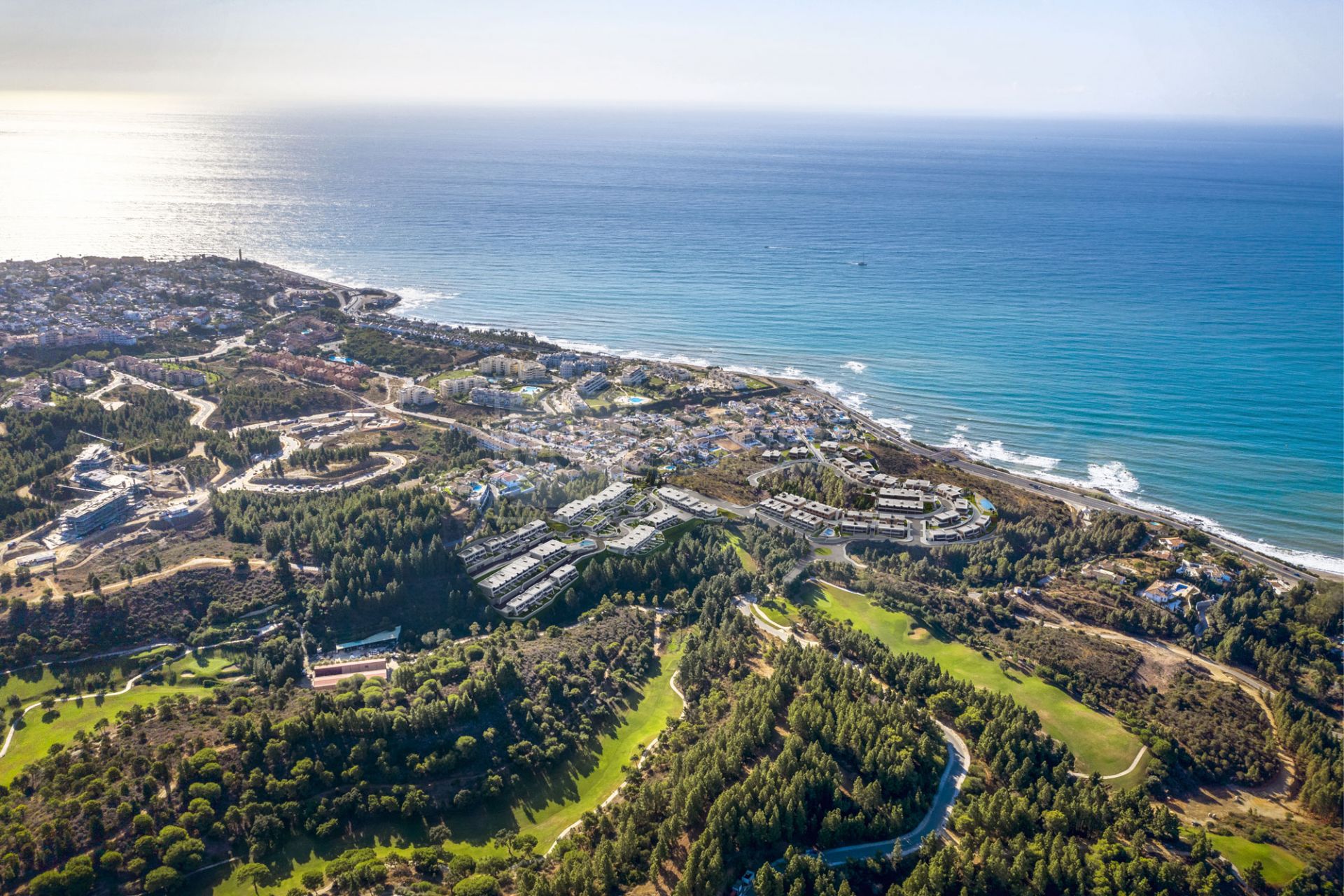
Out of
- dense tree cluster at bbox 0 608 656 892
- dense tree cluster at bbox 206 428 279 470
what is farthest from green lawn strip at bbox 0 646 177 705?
dense tree cluster at bbox 206 428 279 470

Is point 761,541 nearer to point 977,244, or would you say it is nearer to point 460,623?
point 460,623

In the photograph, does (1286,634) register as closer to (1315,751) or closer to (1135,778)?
(1315,751)

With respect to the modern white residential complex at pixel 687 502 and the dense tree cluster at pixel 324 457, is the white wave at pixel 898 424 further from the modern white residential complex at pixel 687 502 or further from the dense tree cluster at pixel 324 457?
the dense tree cluster at pixel 324 457

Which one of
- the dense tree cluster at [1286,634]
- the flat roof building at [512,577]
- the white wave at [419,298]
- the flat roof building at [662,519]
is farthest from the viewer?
the white wave at [419,298]

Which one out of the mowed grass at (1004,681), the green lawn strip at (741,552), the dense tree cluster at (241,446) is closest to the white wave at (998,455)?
the green lawn strip at (741,552)

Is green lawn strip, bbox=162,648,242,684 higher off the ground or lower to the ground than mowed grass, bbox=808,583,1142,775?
lower

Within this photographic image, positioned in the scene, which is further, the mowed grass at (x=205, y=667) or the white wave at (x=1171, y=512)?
the white wave at (x=1171, y=512)

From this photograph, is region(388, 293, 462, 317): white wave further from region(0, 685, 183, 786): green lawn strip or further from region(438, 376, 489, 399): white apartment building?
region(0, 685, 183, 786): green lawn strip
